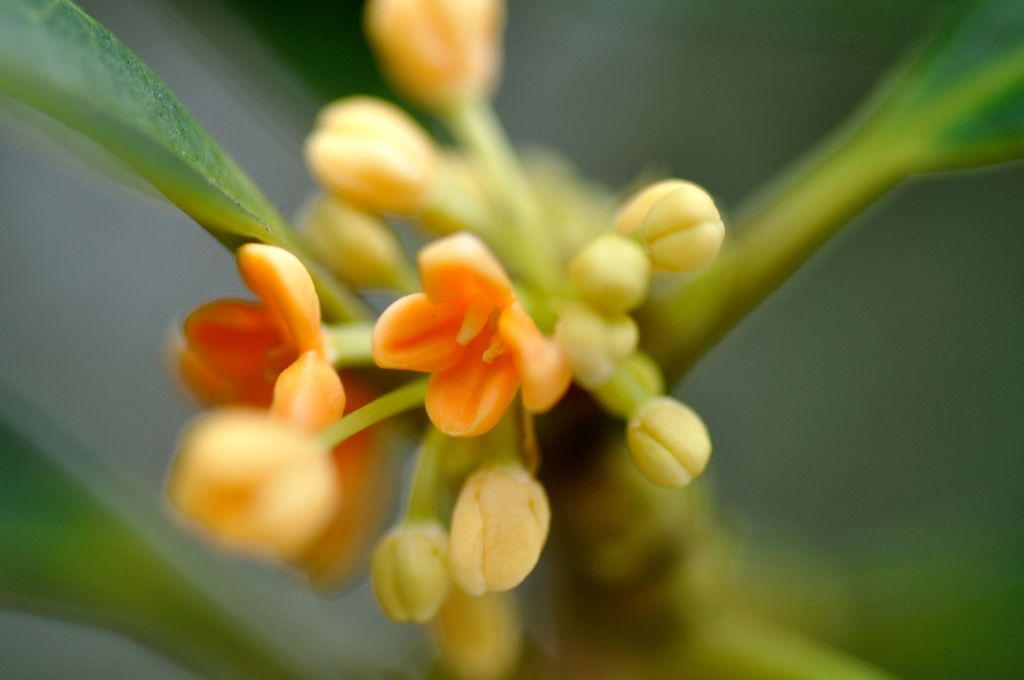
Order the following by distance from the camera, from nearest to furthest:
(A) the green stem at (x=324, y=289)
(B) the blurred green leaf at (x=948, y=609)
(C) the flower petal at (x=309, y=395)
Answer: (C) the flower petal at (x=309, y=395)
(A) the green stem at (x=324, y=289)
(B) the blurred green leaf at (x=948, y=609)

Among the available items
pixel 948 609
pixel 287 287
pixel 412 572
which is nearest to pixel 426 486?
pixel 412 572

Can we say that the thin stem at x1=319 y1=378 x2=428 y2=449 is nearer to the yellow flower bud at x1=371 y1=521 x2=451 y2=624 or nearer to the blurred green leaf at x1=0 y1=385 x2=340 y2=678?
the yellow flower bud at x1=371 y1=521 x2=451 y2=624

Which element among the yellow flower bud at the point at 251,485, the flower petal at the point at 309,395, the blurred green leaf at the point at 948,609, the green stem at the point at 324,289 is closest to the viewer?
the yellow flower bud at the point at 251,485

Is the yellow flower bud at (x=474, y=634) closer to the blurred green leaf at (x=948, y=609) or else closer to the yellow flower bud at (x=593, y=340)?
the yellow flower bud at (x=593, y=340)

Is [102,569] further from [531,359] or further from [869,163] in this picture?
[869,163]

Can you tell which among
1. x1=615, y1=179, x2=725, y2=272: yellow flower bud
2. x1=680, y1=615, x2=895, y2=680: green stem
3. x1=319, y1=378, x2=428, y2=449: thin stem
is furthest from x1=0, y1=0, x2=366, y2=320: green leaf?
x1=680, y1=615, x2=895, y2=680: green stem

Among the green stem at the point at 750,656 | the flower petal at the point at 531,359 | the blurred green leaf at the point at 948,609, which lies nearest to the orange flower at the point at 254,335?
the flower petal at the point at 531,359

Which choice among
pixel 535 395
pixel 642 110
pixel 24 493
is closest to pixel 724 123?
pixel 642 110
